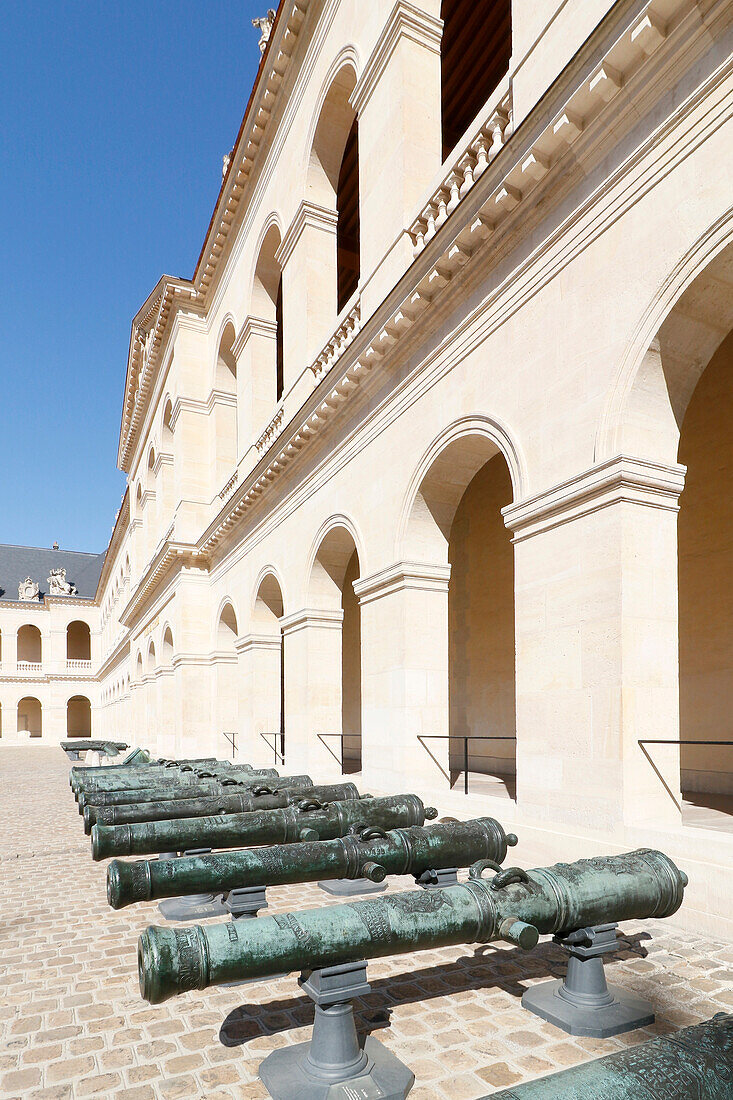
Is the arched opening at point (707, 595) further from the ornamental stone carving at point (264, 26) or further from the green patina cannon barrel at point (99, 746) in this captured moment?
the green patina cannon barrel at point (99, 746)

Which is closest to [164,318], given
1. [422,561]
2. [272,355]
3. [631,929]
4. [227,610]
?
[272,355]

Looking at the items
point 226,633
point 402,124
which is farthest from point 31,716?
point 402,124

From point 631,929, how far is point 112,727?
47.9 meters

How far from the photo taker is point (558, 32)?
282 inches

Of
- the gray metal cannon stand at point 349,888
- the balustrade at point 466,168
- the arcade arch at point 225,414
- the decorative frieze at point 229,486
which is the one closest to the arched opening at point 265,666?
the decorative frieze at point 229,486

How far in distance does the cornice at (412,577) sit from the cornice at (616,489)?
3.06 meters

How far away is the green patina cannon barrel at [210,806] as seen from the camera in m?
6.18

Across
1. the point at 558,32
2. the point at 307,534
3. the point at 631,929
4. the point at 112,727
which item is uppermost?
the point at 558,32

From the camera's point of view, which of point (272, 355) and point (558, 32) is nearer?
point (558, 32)

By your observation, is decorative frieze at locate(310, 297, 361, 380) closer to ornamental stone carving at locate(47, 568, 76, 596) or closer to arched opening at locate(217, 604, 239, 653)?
arched opening at locate(217, 604, 239, 653)

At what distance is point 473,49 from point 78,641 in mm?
61586

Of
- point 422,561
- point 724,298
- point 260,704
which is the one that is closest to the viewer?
point 724,298

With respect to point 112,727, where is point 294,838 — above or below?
above

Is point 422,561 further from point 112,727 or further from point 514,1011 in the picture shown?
point 112,727
